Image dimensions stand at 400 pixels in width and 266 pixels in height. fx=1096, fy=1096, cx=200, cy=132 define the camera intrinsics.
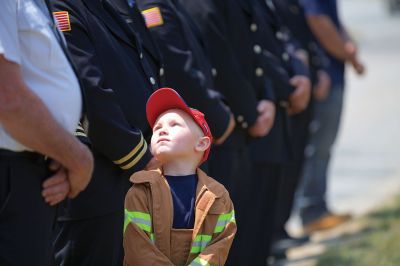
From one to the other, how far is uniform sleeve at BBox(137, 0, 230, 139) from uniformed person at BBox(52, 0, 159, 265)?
45 centimetres

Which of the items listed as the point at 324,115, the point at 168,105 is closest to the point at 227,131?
the point at 168,105

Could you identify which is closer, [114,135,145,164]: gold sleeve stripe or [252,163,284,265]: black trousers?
[114,135,145,164]: gold sleeve stripe

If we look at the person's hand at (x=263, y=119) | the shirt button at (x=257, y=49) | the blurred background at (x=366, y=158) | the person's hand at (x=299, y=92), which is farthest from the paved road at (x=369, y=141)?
the shirt button at (x=257, y=49)

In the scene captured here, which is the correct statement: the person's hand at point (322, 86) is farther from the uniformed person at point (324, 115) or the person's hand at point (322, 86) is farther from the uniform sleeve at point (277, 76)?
the uniform sleeve at point (277, 76)

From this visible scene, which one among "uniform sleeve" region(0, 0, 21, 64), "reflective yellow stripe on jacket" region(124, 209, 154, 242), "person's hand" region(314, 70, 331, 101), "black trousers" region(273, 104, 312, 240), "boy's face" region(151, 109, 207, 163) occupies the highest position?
"uniform sleeve" region(0, 0, 21, 64)

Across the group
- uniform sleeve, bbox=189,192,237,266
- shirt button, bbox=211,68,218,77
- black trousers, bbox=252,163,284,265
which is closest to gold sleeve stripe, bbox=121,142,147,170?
uniform sleeve, bbox=189,192,237,266

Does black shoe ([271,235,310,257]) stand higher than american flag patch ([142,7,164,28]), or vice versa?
american flag patch ([142,7,164,28])

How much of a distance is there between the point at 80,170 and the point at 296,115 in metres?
3.73

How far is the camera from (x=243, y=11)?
220 inches

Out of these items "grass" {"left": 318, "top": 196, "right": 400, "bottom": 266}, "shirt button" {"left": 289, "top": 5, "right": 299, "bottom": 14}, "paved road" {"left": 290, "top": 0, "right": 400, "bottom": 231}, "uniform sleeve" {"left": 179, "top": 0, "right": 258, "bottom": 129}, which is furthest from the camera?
"paved road" {"left": 290, "top": 0, "right": 400, "bottom": 231}

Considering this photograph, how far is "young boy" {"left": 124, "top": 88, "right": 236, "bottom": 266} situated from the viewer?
3285mm

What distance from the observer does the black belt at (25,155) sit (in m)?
3.33

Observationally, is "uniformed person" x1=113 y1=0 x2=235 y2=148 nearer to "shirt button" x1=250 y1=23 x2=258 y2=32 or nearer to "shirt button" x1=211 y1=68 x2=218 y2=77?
"shirt button" x1=211 y1=68 x2=218 y2=77

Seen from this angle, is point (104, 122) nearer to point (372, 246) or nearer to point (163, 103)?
point (163, 103)
